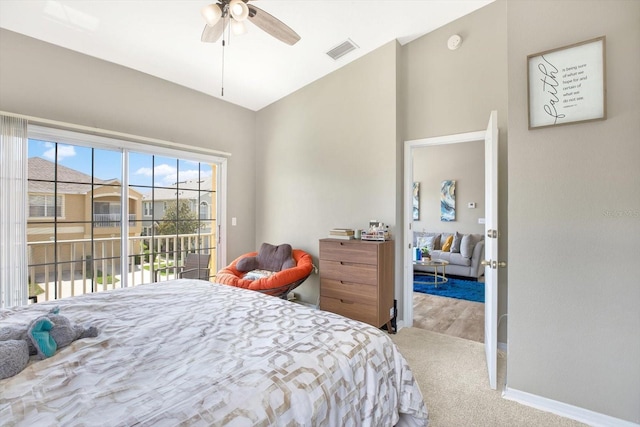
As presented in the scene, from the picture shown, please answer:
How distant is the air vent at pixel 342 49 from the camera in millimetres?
3234

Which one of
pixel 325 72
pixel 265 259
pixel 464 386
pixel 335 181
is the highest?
pixel 325 72

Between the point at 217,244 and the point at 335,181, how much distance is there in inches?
73.2

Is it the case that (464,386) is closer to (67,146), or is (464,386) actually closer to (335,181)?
(335,181)

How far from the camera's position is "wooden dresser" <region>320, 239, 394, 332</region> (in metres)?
2.99

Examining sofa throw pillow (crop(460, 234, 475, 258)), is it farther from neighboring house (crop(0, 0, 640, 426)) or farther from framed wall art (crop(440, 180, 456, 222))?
neighboring house (crop(0, 0, 640, 426))

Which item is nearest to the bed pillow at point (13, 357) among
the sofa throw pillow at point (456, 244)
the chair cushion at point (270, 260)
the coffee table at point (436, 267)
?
the chair cushion at point (270, 260)

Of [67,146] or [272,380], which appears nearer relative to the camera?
[272,380]

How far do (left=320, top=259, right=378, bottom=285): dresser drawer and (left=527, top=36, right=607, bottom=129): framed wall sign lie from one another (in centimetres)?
179

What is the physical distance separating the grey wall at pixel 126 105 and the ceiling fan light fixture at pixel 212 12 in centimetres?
182

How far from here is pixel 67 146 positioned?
291 cm

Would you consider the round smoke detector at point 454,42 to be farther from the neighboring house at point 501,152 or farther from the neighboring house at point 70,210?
the neighboring house at point 70,210

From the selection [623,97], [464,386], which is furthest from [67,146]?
[623,97]

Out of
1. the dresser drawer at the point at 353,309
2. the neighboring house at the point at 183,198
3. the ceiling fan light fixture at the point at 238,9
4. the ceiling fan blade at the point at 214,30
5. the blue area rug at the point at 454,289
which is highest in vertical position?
the ceiling fan blade at the point at 214,30

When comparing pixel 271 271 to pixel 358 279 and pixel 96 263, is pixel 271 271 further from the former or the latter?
pixel 96 263
